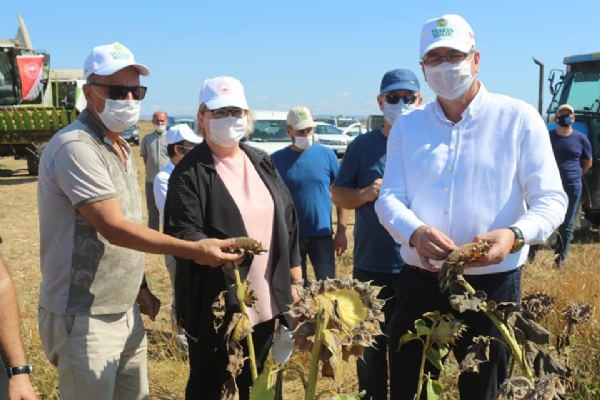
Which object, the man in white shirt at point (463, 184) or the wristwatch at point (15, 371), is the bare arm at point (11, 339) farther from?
the man in white shirt at point (463, 184)

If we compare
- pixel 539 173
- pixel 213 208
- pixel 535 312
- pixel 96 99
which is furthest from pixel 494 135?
pixel 96 99

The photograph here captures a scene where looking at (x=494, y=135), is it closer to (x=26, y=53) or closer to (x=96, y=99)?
(x=96, y=99)

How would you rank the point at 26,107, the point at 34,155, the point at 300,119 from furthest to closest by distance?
the point at 34,155 < the point at 26,107 < the point at 300,119

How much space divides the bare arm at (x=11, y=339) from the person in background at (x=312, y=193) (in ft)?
8.78

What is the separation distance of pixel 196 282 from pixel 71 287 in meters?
0.50

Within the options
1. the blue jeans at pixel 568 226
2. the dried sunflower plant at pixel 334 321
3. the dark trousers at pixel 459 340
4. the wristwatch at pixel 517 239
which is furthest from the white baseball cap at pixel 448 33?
the blue jeans at pixel 568 226

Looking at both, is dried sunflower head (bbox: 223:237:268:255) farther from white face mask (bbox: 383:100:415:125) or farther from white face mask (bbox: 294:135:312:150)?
white face mask (bbox: 294:135:312:150)

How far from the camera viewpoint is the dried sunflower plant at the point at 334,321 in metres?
1.31

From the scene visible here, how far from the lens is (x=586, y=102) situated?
9.06 metres

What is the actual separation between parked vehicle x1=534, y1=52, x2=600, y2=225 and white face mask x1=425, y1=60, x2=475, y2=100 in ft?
21.9

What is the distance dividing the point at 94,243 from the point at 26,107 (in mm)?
14555

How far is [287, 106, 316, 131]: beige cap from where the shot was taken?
4879 mm

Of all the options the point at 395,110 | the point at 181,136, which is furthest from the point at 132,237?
the point at 181,136

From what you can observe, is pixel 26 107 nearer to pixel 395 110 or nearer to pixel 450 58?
pixel 395 110
